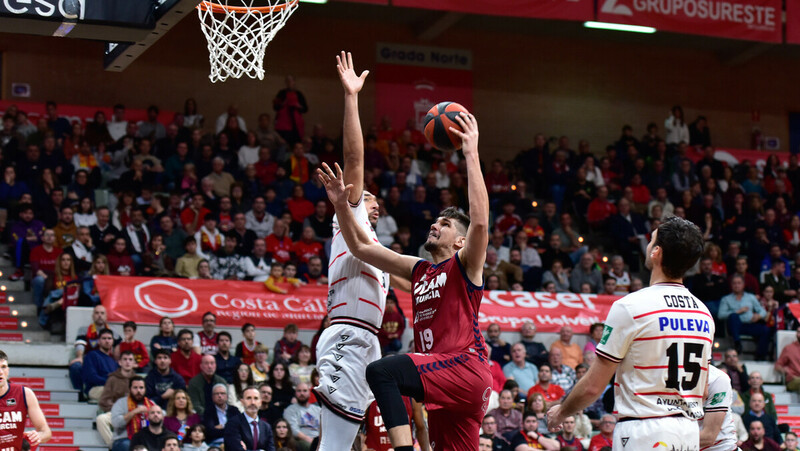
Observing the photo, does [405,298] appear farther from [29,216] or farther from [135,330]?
[29,216]

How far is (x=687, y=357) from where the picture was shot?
18.2 feet

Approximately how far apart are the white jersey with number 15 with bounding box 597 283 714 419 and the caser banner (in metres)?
11.4

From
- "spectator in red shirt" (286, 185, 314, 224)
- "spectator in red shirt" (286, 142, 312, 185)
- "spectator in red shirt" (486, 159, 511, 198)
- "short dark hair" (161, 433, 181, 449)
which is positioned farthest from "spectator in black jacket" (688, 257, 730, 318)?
"short dark hair" (161, 433, 181, 449)

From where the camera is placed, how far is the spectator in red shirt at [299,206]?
19356 mm

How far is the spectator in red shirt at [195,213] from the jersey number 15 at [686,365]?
1336cm

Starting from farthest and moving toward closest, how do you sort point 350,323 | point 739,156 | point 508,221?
point 739,156 < point 508,221 < point 350,323

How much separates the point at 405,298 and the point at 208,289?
11.2 feet

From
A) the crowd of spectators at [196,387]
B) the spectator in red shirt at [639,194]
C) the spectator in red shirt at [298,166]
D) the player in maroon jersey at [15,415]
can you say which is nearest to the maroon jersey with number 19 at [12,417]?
the player in maroon jersey at [15,415]

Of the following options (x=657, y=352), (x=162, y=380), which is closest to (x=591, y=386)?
(x=657, y=352)

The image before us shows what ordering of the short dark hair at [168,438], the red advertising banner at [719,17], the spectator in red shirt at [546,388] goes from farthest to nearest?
1. the red advertising banner at [719,17]
2. the spectator in red shirt at [546,388]
3. the short dark hair at [168,438]

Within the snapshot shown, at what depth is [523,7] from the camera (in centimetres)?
2028

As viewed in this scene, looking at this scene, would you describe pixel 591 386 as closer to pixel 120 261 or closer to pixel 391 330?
pixel 391 330

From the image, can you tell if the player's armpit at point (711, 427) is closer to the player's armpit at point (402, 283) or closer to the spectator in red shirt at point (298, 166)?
the player's armpit at point (402, 283)

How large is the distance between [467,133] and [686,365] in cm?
200
